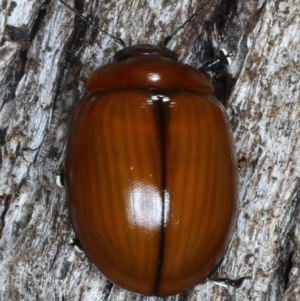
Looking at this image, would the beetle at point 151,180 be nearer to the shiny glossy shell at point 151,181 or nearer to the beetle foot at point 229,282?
the shiny glossy shell at point 151,181

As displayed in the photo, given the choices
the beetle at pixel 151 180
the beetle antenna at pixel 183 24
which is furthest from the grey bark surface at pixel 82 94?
the beetle at pixel 151 180

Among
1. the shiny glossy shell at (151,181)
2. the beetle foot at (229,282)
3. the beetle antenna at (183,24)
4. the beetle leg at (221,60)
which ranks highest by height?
the beetle antenna at (183,24)

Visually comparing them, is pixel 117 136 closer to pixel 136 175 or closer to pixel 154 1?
pixel 136 175

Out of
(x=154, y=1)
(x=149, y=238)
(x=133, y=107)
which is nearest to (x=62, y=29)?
(x=154, y=1)

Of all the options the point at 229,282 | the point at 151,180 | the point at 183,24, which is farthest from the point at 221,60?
the point at 229,282

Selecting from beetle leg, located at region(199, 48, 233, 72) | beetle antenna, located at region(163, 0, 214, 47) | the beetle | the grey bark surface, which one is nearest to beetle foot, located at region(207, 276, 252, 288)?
the grey bark surface

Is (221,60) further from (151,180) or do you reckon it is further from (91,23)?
(151,180)

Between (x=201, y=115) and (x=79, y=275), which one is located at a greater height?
(x=201, y=115)

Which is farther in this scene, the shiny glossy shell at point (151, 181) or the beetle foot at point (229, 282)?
the beetle foot at point (229, 282)
